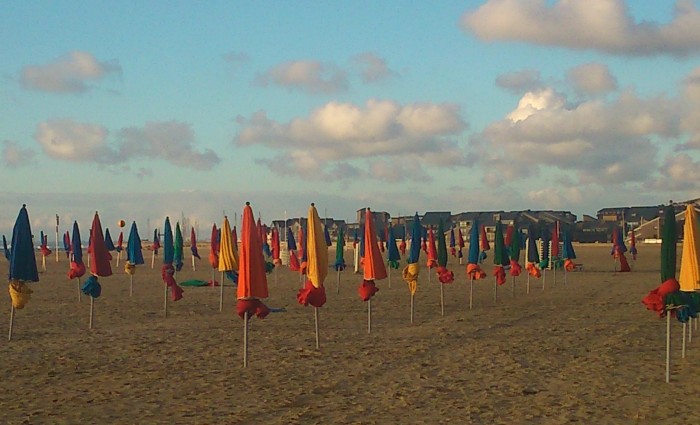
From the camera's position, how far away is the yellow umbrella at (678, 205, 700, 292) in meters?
11.8

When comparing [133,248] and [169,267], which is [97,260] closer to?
[169,267]

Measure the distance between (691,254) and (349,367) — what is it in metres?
5.63

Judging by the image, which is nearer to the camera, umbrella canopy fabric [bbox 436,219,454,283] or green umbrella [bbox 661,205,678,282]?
green umbrella [bbox 661,205,678,282]

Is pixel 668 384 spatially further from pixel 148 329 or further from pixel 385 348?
pixel 148 329

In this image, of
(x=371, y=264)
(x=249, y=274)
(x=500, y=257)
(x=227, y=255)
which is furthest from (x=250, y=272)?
(x=500, y=257)

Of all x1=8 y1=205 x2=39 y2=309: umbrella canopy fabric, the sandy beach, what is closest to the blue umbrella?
x1=8 y1=205 x2=39 y2=309: umbrella canopy fabric

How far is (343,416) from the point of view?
9.70m

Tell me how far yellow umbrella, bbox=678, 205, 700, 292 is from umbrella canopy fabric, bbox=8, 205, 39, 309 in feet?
39.9

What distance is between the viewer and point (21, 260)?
15.9m

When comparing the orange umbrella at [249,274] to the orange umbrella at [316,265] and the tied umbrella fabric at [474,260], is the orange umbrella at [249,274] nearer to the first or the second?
the orange umbrella at [316,265]

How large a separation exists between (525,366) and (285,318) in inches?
331

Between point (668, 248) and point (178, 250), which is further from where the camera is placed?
point (178, 250)

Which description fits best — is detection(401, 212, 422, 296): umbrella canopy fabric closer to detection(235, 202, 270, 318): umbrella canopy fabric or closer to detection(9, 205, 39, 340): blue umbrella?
detection(235, 202, 270, 318): umbrella canopy fabric

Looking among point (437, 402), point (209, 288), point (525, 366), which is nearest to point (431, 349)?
point (525, 366)
